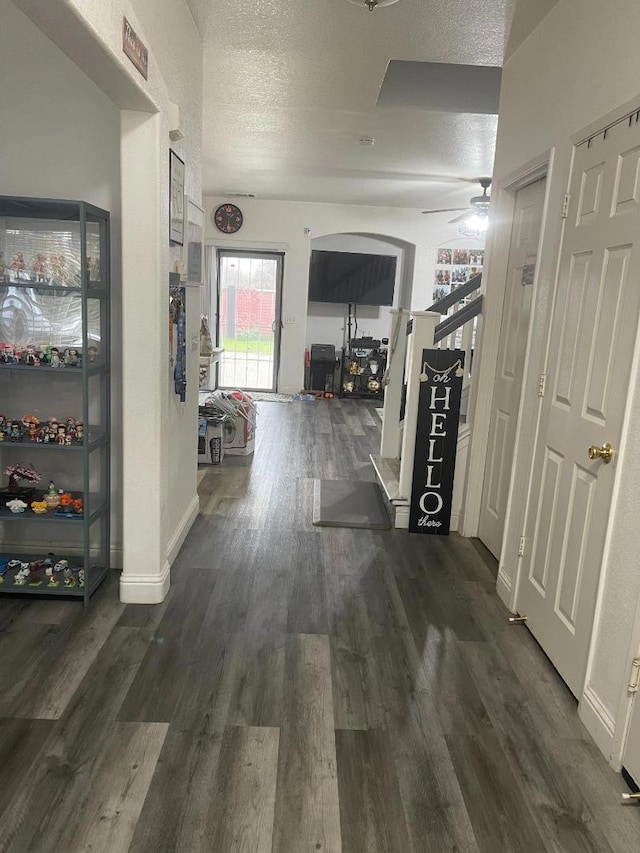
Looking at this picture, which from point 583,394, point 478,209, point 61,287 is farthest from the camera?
point 478,209

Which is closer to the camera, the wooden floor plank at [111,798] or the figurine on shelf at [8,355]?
the wooden floor plank at [111,798]

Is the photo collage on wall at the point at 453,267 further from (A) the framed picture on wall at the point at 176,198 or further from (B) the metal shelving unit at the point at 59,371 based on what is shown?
(B) the metal shelving unit at the point at 59,371

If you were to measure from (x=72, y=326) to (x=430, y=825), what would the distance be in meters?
2.47

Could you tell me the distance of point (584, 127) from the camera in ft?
7.91

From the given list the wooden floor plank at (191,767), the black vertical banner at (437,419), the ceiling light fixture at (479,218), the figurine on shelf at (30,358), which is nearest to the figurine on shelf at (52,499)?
the figurine on shelf at (30,358)

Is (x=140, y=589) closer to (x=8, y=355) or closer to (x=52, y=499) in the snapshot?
(x=52, y=499)

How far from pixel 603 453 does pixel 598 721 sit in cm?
90

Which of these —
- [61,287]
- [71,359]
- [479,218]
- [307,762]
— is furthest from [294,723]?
[479,218]

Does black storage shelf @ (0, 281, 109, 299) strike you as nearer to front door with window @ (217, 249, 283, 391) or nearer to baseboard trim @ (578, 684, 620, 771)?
baseboard trim @ (578, 684, 620, 771)

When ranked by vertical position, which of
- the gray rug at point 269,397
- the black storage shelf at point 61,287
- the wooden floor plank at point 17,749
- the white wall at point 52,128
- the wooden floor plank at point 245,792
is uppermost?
the white wall at point 52,128

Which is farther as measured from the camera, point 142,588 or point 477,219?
point 477,219

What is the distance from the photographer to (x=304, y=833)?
1.68 meters

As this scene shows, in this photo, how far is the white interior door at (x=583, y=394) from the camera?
2080 mm

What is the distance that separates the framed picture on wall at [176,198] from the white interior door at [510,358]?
70.0 inches
